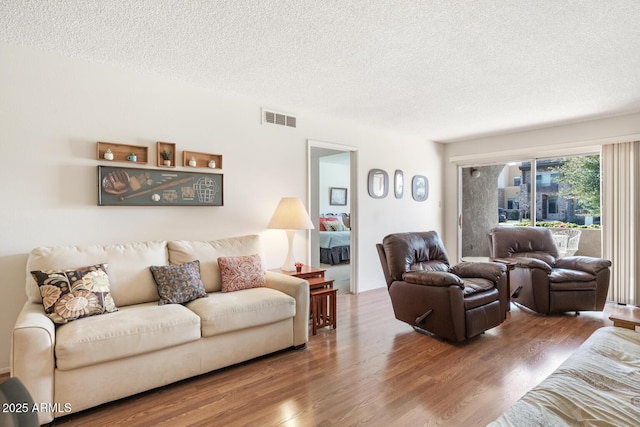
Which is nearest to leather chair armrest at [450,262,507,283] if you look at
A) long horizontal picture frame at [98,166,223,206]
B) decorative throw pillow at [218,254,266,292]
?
decorative throw pillow at [218,254,266,292]

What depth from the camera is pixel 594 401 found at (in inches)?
49.7

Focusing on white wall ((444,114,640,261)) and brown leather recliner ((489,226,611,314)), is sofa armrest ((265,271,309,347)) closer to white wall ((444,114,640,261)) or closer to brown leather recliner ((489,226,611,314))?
brown leather recliner ((489,226,611,314))

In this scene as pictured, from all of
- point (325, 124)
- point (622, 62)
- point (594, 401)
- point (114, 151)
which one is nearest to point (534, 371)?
point (594, 401)

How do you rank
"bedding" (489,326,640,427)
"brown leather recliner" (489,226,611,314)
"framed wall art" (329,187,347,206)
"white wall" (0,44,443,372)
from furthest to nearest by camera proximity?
"framed wall art" (329,187,347,206) < "brown leather recliner" (489,226,611,314) < "white wall" (0,44,443,372) < "bedding" (489,326,640,427)

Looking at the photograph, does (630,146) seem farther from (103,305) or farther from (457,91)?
(103,305)

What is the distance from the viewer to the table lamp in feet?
11.7

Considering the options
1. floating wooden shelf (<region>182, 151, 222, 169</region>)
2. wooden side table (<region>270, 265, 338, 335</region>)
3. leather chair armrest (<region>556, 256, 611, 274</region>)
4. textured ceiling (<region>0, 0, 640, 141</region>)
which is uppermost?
textured ceiling (<region>0, 0, 640, 141</region>)

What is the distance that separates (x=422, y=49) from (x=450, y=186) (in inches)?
160

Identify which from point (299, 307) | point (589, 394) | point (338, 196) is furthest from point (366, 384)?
point (338, 196)

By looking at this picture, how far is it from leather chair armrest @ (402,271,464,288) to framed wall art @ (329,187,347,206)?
590 cm

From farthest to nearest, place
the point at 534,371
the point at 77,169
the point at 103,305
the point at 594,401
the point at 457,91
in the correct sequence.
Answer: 1. the point at 457,91
2. the point at 77,169
3. the point at 534,371
4. the point at 103,305
5. the point at 594,401

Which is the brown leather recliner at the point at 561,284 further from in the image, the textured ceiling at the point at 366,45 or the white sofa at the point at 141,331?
the white sofa at the point at 141,331

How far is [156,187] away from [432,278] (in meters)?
2.62

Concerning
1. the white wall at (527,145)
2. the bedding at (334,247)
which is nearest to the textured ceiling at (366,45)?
the white wall at (527,145)
